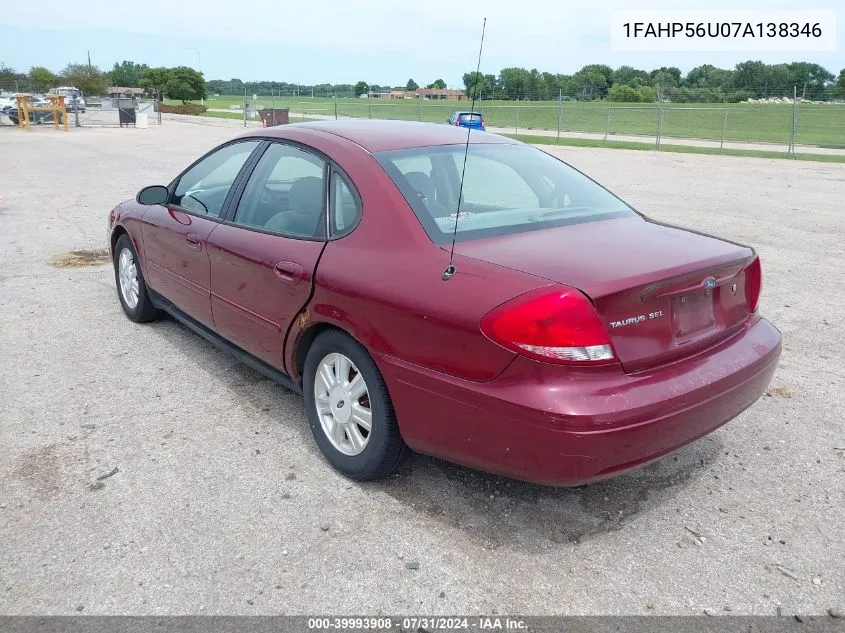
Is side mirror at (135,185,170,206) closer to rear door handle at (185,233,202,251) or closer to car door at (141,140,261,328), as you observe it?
car door at (141,140,261,328)

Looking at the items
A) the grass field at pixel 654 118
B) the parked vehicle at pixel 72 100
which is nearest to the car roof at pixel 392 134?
the grass field at pixel 654 118

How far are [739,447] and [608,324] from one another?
5.12ft

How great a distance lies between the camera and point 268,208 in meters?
3.90

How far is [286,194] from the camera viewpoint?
3.85m

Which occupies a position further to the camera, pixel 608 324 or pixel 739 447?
pixel 739 447

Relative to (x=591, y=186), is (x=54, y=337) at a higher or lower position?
lower

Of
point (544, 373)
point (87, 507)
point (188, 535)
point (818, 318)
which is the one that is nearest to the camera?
point (544, 373)

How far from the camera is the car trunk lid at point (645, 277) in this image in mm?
2652

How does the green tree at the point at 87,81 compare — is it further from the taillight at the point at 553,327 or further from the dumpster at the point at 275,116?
the taillight at the point at 553,327

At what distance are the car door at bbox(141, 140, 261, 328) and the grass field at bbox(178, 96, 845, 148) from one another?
28450 mm

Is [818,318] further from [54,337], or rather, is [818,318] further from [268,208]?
[54,337]

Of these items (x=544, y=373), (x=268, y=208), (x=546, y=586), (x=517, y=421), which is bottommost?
(x=546, y=586)

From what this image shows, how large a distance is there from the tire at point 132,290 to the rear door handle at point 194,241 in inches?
42.7

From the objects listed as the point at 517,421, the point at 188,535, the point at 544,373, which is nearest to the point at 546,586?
the point at 517,421
